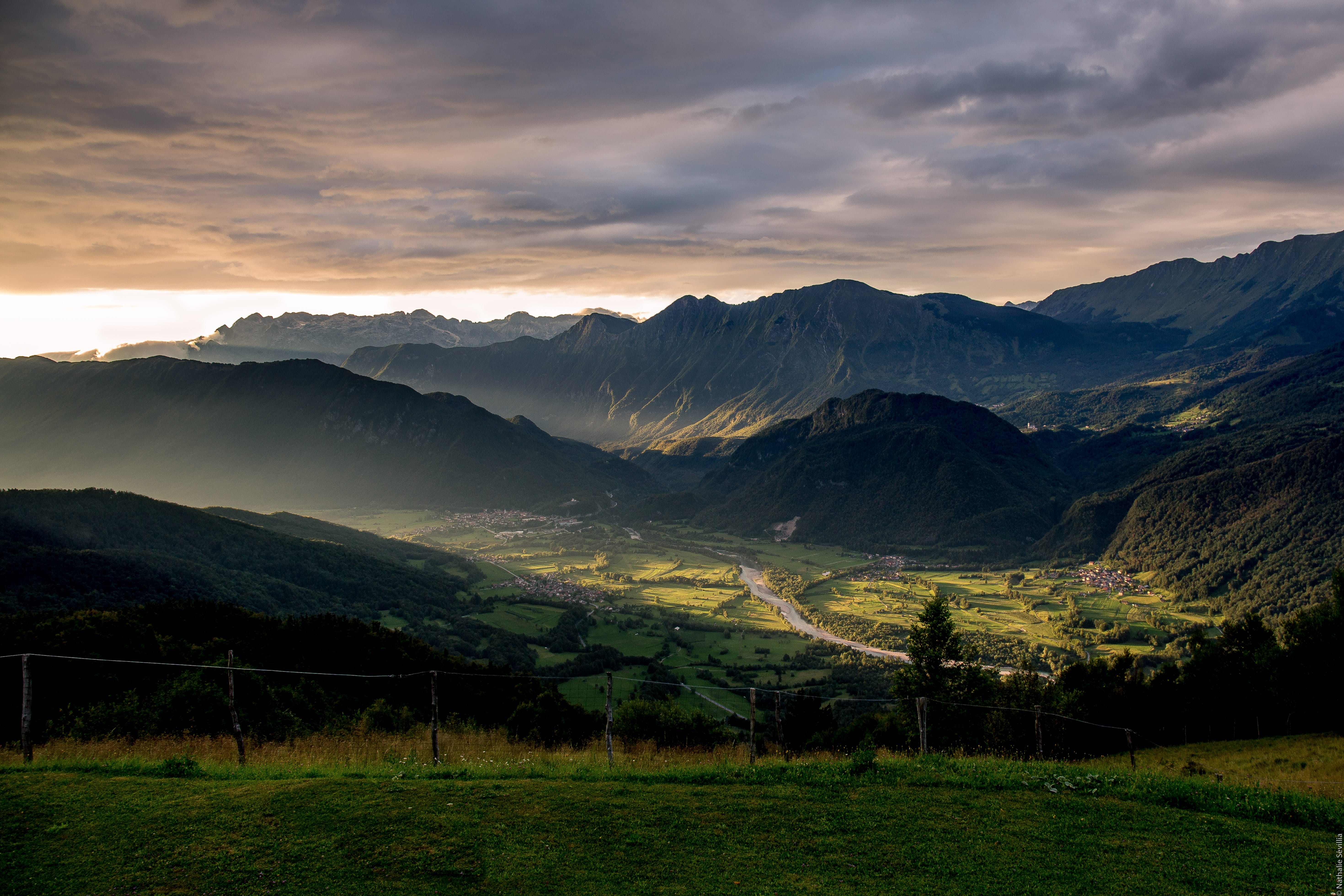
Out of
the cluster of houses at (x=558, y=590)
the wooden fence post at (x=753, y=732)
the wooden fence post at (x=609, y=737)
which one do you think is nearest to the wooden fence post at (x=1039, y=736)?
the wooden fence post at (x=753, y=732)

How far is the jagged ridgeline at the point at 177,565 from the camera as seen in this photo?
72.4 m

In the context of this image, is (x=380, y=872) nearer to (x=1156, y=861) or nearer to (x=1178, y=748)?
(x=1156, y=861)

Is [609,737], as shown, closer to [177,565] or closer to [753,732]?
[753,732]

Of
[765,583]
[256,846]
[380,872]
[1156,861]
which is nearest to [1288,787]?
[1156,861]

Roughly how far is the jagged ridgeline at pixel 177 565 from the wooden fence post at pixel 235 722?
59780mm

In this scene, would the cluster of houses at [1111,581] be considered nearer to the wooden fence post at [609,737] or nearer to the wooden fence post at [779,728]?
the wooden fence post at [779,728]

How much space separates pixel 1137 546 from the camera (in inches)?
7303

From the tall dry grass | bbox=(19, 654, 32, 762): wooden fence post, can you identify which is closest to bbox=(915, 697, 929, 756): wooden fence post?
the tall dry grass

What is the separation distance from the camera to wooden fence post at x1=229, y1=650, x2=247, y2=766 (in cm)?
1711

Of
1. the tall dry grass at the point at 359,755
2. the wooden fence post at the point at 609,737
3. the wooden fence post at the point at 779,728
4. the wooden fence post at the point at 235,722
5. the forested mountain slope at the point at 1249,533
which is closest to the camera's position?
the tall dry grass at the point at 359,755

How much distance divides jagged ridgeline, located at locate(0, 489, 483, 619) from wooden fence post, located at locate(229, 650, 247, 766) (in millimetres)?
59780

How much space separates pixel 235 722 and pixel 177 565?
294ft

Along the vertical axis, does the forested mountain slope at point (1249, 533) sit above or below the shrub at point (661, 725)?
below

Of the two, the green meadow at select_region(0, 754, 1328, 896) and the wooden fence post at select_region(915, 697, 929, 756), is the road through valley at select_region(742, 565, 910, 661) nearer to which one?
the wooden fence post at select_region(915, 697, 929, 756)
